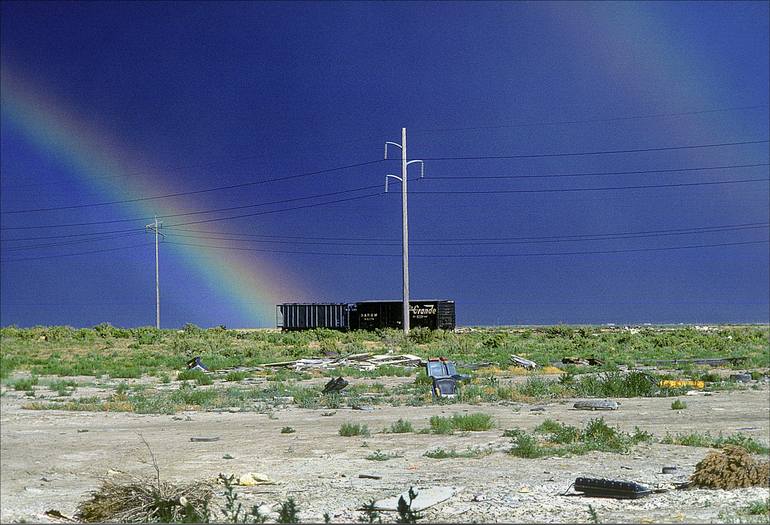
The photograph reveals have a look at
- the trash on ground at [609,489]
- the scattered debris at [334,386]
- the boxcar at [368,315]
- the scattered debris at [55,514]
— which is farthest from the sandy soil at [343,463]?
the boxcar at [368,315]

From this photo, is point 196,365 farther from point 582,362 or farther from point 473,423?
point 582,362

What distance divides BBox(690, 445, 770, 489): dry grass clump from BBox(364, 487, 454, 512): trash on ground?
3.27 m

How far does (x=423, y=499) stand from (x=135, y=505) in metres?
3.60

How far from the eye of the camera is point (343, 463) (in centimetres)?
1249

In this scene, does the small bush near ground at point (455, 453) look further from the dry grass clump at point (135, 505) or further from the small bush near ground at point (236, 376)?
the small bush near ground at point (236, 376)

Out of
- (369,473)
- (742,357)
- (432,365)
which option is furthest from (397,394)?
(742,357)

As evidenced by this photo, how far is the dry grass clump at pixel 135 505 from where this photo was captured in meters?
6.67

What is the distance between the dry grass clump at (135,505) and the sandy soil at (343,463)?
0.23 m

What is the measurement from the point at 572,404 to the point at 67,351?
681 inches

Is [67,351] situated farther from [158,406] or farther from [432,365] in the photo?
[432,365]

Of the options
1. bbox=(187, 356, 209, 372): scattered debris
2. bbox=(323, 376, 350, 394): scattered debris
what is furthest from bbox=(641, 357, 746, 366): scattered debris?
bbox=(187, 356, 209, 372): scattered debris

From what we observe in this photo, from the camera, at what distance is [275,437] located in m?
15.2

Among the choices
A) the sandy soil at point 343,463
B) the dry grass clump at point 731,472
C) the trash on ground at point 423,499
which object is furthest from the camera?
the dry grass clump at point 731,472

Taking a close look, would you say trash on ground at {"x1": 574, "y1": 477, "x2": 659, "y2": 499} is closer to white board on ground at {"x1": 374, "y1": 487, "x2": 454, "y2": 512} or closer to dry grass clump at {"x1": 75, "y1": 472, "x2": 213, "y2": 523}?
white board on ground at {"x1": 374, "y1": 487, "x2": 454, "y2": 512}
